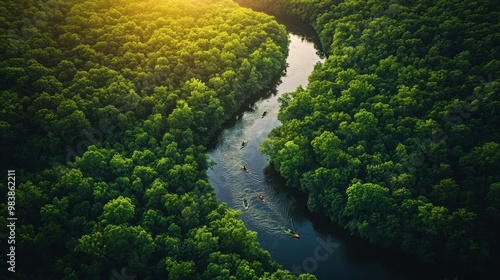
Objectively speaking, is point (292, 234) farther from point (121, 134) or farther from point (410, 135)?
point (121, 134)

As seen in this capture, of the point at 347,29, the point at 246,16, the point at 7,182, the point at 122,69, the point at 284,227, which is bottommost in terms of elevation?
the point at 7,182

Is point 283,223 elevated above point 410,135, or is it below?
below

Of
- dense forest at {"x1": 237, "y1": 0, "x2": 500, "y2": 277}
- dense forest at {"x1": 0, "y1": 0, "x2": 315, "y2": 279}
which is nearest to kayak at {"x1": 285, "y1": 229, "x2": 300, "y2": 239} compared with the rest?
dense forest at {"x1": 237, "y1": 0, "x2": 500, "y2": 277}

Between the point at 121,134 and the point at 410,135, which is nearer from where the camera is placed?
the point at 410,135

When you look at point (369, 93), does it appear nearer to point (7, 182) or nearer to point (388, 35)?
point (388, 35)

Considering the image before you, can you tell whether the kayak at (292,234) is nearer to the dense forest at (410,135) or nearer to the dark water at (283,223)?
the dark water at (283,223)

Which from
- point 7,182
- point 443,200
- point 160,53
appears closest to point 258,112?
point 160,53

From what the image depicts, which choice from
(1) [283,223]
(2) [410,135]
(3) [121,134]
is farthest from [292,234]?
(3) [121,134]
